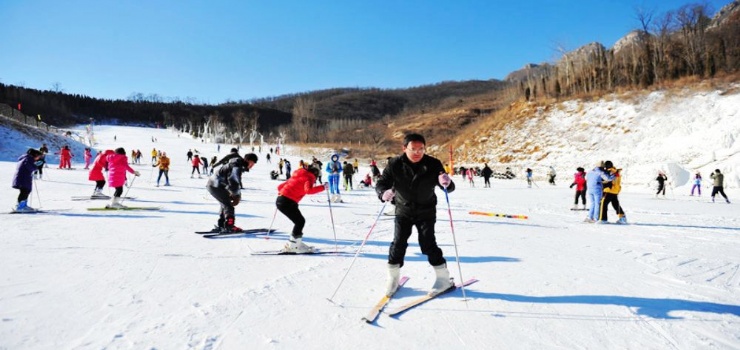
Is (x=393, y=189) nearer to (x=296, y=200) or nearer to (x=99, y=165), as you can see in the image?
(x=296, y=200)

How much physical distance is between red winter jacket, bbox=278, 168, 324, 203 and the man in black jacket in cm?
226

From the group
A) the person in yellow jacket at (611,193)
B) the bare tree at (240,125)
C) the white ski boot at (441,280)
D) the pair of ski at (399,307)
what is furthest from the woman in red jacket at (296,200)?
the bare tree at (240,125)

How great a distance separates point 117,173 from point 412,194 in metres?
9.75

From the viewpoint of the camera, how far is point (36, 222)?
7551 millimetres

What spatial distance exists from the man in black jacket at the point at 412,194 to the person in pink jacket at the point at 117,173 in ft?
29.3

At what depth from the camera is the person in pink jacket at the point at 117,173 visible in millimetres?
9914

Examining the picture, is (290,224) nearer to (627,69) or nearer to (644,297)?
(644,297)

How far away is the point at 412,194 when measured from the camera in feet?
11.8

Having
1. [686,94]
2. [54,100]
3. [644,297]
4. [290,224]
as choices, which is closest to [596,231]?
[644,297]

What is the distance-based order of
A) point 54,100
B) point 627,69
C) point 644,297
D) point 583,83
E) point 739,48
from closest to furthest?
1. point 644,297
2. point 739,48
3. point 627,69
4. point 583,83
5. point 54,100

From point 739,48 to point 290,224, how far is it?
52.6m

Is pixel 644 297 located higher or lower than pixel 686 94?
lower

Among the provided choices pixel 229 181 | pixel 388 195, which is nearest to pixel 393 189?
pixel 388 195

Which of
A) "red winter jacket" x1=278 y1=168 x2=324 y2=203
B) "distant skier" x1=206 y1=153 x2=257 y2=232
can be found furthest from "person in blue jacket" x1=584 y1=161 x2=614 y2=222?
"distant skier" x1=206 y1=153 x2=257 y2=232
